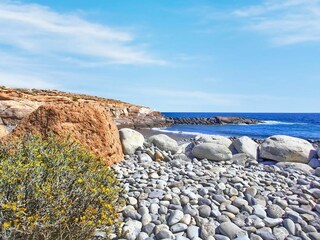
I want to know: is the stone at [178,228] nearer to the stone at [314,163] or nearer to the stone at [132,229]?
the stone at [132,229]

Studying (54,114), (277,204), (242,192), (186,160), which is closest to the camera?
(277,204)

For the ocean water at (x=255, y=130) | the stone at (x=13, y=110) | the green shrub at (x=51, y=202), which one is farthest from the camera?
the ocean water at (x=255, y=130)

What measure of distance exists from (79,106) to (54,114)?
0.60m

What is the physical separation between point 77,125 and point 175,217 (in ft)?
11.0

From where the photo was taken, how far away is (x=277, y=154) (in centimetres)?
910

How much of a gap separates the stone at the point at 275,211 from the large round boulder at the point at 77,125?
3500 millimetres

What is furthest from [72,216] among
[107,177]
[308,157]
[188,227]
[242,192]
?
[308,157]

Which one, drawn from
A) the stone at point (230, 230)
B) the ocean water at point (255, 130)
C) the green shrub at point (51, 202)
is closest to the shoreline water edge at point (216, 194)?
the stone at point (230, 230)

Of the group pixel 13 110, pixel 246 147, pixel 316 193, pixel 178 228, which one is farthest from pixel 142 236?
pixel 13 110

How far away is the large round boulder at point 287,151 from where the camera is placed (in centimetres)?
904

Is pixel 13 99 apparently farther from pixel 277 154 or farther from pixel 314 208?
pixel 314 208

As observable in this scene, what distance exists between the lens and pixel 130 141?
8719mm

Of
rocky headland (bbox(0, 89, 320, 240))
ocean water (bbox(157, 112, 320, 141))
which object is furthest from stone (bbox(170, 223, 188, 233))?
ocean water (bbox(157, 112, 320, 141))

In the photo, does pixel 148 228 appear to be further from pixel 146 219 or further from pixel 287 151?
pixel 287 151
